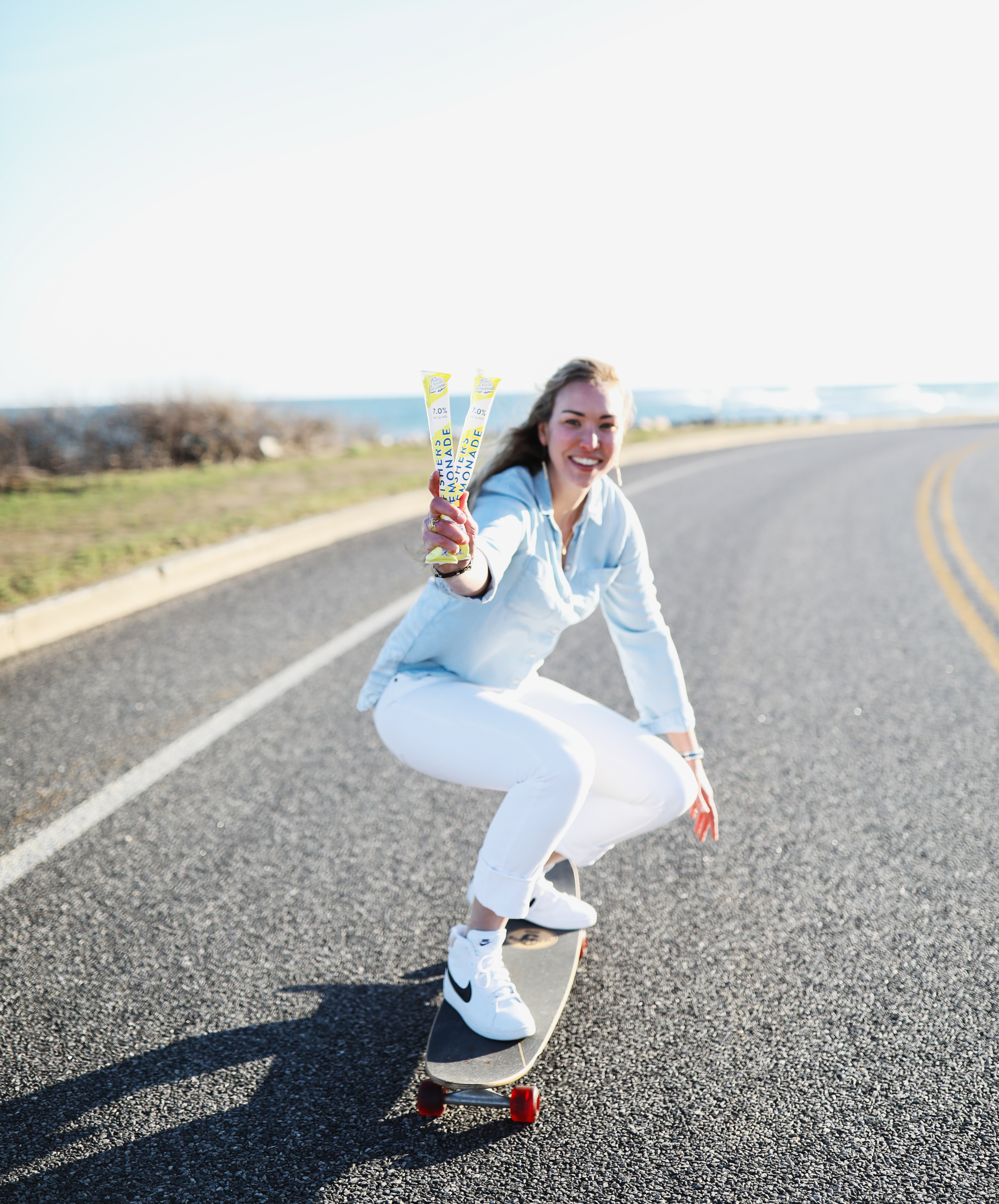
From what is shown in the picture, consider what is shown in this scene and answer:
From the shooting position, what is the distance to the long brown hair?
295 centimetres

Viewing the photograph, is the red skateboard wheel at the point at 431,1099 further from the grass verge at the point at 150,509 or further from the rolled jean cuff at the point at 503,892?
the grass verge at the point at 150,509

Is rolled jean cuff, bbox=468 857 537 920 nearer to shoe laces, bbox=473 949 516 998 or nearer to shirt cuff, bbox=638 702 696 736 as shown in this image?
shoe laces, bbox=473 949 516 998

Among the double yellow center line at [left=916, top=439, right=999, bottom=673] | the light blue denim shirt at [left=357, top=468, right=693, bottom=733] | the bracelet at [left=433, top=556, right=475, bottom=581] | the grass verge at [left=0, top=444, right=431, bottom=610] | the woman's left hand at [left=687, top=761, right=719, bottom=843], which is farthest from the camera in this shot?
the grass verge at [left=0, top=444, right=431, bottom=610]

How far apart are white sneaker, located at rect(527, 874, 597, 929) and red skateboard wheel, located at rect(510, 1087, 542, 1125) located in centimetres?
70

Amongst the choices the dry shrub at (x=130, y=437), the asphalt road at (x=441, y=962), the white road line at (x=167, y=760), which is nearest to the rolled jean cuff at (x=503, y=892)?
the asphalt road at (x=441, y=962)

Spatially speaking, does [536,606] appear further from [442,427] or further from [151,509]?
[151,509]

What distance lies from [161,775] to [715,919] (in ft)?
8.02

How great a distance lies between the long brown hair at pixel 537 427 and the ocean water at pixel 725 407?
0.05 meters

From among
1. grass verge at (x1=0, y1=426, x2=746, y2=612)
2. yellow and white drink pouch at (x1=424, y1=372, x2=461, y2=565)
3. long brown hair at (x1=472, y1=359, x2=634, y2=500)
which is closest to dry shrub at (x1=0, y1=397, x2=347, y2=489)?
grass verge at (x1=0, y1=426, x2=746, y2=612)

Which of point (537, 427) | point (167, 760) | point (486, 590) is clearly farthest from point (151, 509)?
Answer: point (486, 590)

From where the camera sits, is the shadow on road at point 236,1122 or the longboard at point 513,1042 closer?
the shadow on road at point 236,1122

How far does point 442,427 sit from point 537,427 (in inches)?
Result: 36.9

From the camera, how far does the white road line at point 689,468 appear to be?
14.7 m

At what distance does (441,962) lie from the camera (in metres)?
2.87
